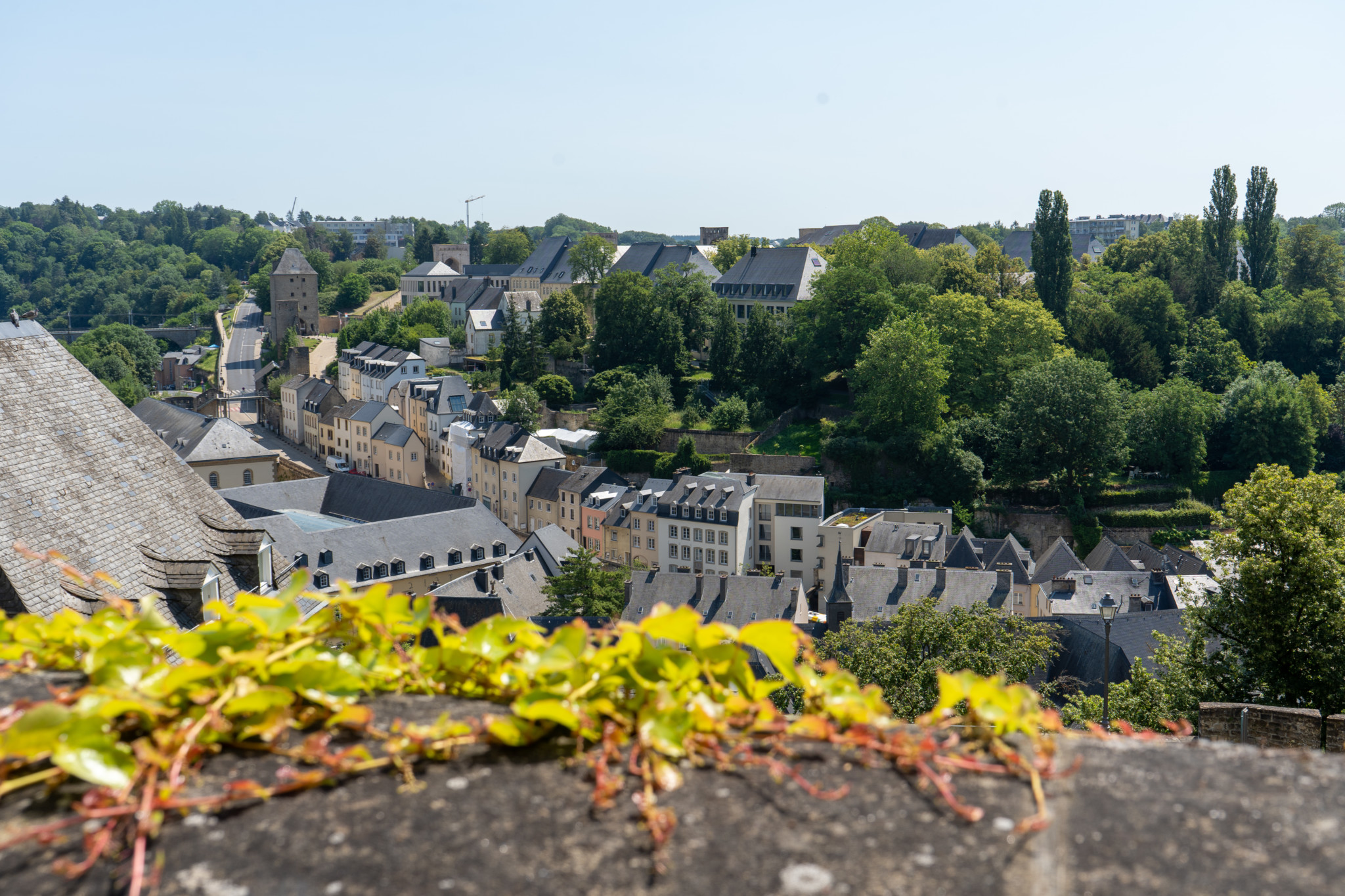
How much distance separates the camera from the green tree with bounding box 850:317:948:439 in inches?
2094

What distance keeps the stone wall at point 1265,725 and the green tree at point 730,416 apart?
5012 centimetres

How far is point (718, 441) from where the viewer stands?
193ft

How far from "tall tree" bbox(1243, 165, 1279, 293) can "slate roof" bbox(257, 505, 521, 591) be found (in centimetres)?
5419

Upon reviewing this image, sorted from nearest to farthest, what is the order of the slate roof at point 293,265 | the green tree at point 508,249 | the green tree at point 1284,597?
1. the green tree at point 1284,597
2. the slate roof at point 293,265
3. the green tree at point 508,249

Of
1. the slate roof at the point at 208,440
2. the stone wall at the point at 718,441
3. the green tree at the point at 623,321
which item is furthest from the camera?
the green tree at the point at 623,321

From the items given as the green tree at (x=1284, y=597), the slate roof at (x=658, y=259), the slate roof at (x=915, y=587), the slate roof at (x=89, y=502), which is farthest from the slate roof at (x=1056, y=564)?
the slate roof at (x=658, y=259)

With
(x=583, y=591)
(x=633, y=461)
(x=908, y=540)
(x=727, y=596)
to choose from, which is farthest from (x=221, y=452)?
(x=908, y=540)

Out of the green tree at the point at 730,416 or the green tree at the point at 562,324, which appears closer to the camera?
the green tree at the point at 730,416

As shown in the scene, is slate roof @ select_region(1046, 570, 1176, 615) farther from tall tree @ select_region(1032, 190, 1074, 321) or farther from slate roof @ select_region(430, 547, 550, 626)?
tall tree @ select_region(1032, 190, 1074, 321)

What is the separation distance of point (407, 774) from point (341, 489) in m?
54.2

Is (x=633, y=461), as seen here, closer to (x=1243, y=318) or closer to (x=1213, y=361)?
(x=1213, y=361)

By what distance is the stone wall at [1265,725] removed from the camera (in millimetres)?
8008

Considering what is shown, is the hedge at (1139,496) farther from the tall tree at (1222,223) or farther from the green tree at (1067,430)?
the tall tree at (1222,223)

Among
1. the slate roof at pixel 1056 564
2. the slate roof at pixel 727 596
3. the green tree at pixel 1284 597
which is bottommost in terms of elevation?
the slate roof at pixel 727 596
